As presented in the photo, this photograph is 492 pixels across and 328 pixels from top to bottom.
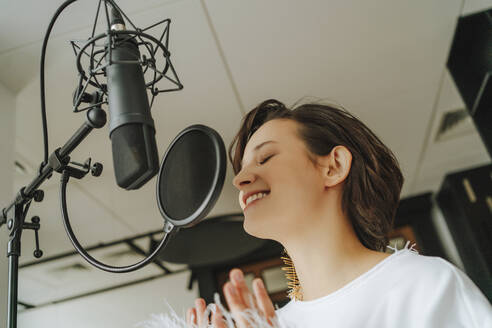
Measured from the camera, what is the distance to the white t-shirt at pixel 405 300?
53cm

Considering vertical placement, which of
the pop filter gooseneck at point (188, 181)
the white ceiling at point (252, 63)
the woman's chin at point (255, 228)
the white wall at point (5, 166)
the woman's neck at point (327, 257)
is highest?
the white ceiling at point (252, 63)

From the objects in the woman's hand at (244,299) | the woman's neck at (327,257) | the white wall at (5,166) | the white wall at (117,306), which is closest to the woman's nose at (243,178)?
the woman's neck at (327,257)

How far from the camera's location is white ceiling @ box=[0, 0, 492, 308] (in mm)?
1637

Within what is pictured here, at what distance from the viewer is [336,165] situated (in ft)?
2.75

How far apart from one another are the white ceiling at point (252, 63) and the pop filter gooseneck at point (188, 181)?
3.77 ft

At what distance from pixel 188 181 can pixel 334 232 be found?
31cm

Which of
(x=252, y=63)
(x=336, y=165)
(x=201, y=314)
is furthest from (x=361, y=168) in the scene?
(x=252, y=63)

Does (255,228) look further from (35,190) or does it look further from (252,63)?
(252,63)

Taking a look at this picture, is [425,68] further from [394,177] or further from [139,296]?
[139,296]

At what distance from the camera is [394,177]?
2.93 feet

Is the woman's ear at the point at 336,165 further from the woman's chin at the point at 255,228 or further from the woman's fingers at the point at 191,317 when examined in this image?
the woman's fingers at the point at 191,317

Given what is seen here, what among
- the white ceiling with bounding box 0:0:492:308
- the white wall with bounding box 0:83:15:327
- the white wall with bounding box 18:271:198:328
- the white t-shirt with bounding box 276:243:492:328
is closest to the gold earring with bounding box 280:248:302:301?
the white t-shirt with bounding box 276:243:492:328

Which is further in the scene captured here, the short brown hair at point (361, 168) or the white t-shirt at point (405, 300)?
the short brown hair at point (361, 168)

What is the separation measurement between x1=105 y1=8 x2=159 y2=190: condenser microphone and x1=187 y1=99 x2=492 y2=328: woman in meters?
0.17
